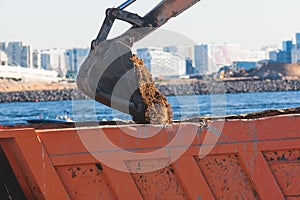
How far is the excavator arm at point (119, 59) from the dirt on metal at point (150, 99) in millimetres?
62

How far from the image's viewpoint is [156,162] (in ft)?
24.4

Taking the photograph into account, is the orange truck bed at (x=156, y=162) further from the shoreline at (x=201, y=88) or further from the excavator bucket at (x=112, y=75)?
the shoreline at (x=201, y=88)

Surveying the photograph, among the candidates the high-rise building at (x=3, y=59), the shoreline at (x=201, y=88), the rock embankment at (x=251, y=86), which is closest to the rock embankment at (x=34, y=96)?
the shoreline at (x=201, y=88)

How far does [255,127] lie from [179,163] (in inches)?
31.3

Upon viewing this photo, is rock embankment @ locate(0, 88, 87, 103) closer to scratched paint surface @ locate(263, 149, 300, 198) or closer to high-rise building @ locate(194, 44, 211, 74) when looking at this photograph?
high-rise building @ locate(194, 44, 211, 74)

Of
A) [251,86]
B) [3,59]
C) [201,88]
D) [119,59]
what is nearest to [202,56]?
[119,59]

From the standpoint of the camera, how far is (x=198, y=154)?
7.44m

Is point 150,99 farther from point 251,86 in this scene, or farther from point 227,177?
point 251,86

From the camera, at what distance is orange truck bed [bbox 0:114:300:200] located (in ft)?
23.8

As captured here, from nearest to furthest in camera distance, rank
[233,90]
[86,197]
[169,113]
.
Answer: [86,197], [169,113], [233,90]

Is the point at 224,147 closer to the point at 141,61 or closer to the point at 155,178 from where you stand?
the point at 155,178

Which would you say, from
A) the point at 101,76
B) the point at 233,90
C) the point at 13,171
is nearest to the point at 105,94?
the point at 101,76

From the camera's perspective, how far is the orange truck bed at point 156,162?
7266mm

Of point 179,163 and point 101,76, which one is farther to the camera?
point 101,76
